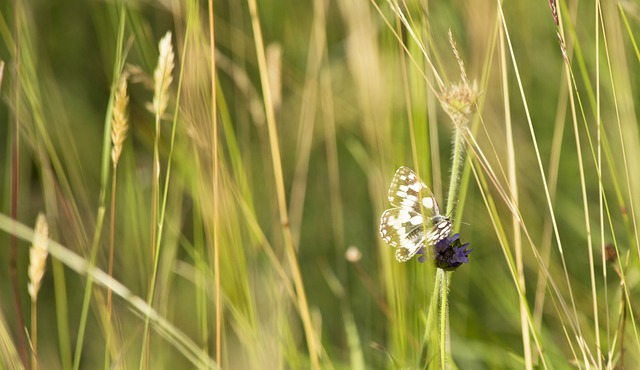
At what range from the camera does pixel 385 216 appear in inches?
27.2

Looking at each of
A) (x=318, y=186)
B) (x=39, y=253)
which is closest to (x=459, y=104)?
(x=39, y=253)

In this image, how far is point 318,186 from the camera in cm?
175

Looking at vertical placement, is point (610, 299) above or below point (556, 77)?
below

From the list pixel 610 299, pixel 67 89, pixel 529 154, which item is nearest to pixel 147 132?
pixel 67 89

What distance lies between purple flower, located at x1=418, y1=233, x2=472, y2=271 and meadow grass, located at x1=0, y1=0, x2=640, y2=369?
1cm

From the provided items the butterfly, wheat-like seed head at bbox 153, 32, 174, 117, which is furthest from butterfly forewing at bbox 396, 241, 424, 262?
wheat-like seed head at bbox 153, 32, 174, 117

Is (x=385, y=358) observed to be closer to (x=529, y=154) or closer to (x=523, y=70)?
(x=529, y=154)

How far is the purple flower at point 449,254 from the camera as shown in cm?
60

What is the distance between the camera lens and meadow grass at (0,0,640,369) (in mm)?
806

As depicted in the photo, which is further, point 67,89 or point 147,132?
point 67,89

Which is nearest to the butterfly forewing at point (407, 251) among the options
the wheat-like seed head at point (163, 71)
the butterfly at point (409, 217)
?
the butterfly at point (409, 217)

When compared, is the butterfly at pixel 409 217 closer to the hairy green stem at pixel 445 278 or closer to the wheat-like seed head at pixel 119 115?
the hairy green stem at pixel 445 278

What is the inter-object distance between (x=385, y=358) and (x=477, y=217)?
39 cm

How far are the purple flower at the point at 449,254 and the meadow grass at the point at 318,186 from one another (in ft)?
0.04
